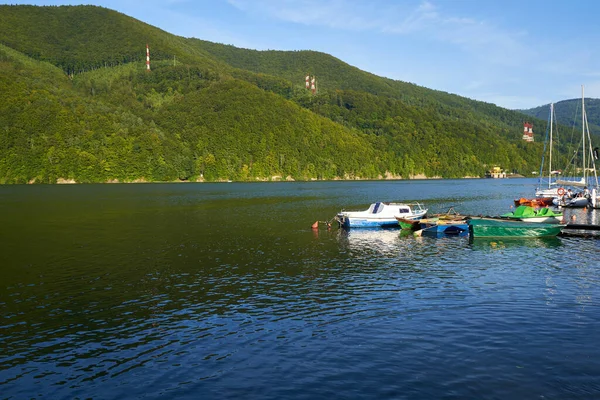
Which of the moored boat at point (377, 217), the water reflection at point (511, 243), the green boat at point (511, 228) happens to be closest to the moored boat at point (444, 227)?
the green boat at point (511, 228)

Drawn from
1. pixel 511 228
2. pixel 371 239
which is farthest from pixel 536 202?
pixel 371 239

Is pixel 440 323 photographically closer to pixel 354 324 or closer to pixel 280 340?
pixel 354 324

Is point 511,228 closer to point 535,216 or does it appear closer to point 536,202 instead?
point 535,216

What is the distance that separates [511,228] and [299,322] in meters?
36.1

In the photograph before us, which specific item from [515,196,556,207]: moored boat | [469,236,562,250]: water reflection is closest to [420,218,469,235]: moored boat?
[469,236,562,250]: water reflection

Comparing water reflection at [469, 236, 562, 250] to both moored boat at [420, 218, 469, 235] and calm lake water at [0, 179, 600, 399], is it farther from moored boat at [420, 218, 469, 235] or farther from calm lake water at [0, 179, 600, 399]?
moored boat at [420, 218, 469, 235]

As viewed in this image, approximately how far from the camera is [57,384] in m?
16.4

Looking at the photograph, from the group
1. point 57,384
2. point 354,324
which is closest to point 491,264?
point 354,324

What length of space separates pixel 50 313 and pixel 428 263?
26.5 m

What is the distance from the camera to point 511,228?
167ft

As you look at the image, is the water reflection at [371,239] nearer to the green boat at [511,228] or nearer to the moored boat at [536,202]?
the green boat at [511,228]

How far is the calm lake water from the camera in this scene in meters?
16.4

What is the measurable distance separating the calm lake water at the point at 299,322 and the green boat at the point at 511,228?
4769 mm

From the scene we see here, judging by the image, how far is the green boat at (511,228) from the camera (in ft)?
166
